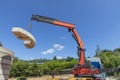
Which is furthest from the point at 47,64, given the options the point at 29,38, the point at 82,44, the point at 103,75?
the point at 29,38

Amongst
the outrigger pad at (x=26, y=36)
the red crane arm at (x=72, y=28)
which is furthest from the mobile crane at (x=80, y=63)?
the outrigger pad at (x=26, y=36)

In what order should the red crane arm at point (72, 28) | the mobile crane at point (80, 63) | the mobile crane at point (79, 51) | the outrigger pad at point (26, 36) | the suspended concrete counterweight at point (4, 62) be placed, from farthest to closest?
the red crane arm at point (72, 28) → the mobile crane at point (79, 51) → the mobile crane at point (80, 63) → the outrigger pad at point (26, 36) → the suspended concrete counterweight at point (4, 62)

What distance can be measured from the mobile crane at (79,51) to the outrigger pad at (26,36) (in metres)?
7.68

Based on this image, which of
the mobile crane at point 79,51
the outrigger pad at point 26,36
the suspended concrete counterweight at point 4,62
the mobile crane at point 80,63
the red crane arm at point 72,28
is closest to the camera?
the suspended concrete counterweight at point 4,62

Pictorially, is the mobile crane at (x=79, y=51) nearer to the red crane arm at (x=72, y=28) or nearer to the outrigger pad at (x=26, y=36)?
the red crane arm at (x=72, y=28)

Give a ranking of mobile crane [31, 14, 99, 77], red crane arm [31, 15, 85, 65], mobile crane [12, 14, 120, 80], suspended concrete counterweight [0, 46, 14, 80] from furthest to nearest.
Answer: red crane arm [31, 15, 85, 65]
mobile crane [31, 14, 99, 77]
mobile crane [12, 14, 120, 80]
suspended concrete counterweight [0, 46, 14, 80]

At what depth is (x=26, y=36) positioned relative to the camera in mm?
12438

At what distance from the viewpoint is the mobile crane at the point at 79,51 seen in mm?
19594

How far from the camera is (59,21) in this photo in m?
21.7

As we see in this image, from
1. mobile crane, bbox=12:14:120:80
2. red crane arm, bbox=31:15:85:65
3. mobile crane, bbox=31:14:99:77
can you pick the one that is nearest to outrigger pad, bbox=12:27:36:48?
mobile crane, bbox=12:14:120:80

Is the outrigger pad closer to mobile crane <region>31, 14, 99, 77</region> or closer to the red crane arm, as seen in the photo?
mobile crane <region>31, 14, 99, 77</region>

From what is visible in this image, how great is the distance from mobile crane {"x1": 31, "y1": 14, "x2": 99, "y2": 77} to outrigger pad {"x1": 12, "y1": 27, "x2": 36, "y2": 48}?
25.2 feet

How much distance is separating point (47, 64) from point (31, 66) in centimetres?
357

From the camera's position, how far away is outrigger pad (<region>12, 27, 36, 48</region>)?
470 inches
